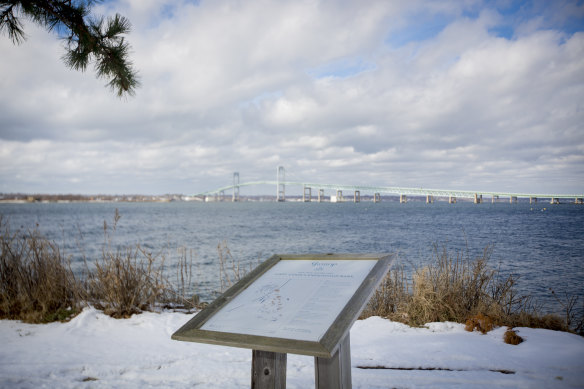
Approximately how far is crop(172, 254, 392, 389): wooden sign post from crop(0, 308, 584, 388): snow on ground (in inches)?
49.4

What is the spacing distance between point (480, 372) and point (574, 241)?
14746 millimetres

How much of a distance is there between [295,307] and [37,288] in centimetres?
479

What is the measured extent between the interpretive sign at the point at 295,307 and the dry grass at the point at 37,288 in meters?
3.96

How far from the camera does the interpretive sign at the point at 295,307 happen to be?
1450mm

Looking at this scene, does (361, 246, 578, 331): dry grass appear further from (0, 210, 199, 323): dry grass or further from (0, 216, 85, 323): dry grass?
(0, 216, 85, 323): dry grass

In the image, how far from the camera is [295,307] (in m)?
1.70

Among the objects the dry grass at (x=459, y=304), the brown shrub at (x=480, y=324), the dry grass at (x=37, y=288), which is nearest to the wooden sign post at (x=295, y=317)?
the brown shrub at (x=480, y=324)

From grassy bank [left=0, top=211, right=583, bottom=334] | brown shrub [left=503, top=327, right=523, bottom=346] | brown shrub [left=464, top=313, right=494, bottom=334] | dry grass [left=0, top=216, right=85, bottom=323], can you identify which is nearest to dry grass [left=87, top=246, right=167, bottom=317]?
grassy bank [left=0, top=211, right=583, bottom=334]

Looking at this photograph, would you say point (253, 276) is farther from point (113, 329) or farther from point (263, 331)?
point (113, 329)

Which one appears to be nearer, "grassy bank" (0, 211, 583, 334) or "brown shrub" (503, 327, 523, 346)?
"brown shrub" (503, 327, 523, 346)

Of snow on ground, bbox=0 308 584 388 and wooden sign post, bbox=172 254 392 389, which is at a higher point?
wooden sign post, bbox=172 254 392 389

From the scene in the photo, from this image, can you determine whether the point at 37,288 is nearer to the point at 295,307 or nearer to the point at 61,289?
the point at 61,289

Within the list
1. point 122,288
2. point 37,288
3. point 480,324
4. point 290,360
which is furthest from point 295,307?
point 37,288

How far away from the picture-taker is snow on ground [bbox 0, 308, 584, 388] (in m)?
2.85
